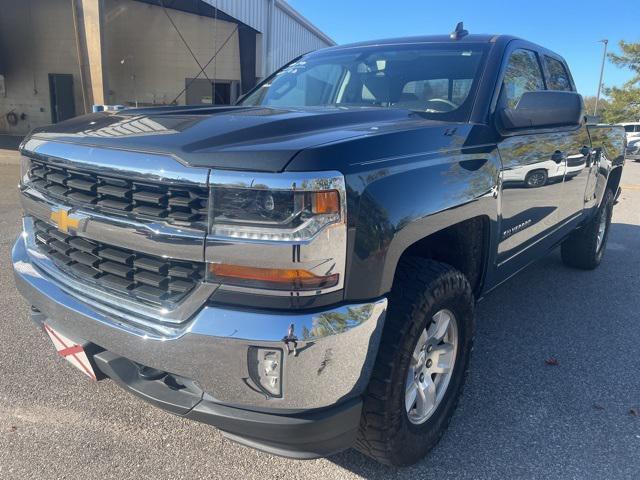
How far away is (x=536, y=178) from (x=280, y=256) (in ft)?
6.76

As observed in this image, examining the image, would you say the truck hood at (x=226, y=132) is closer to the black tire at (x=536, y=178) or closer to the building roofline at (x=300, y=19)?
the black tire at (x=536, y=178)

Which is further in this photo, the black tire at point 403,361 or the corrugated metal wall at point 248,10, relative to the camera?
the corrugated metal wall at point 248,10

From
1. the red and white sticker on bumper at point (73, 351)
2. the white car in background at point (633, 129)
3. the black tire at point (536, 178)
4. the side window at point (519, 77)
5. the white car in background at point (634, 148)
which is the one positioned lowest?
the white car in background at point (634, 148)

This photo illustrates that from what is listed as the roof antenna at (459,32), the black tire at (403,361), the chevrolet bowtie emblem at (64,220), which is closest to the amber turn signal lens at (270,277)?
the black tire at (403,361)

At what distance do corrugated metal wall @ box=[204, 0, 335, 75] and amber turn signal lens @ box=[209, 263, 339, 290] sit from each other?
1300 centimetres

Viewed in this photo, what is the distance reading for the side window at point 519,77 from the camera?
291cm

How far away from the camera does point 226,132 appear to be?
1.84 meters

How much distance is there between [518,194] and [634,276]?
3142 millimetres

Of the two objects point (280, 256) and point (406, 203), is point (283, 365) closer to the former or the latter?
point (280, 256)

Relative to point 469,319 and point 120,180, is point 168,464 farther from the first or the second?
point 469,319

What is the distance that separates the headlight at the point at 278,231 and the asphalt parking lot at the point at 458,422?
1.04 metres

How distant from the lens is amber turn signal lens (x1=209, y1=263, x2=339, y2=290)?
154 centimetres

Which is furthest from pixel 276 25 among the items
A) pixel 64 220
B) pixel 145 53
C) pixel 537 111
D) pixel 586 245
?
pixel 64 220

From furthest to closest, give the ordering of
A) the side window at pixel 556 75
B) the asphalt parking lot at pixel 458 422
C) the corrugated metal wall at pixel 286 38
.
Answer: the corrugated metal wall at pixel 286 38 → the side window at pixel 556 75 → the asphalt parking lot at pixel 458 422
